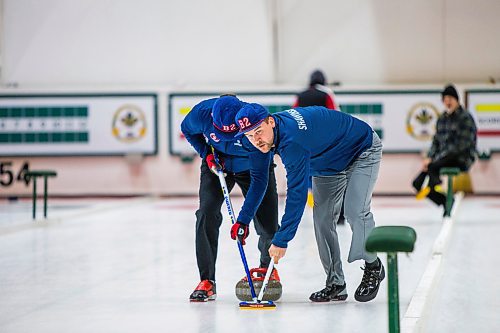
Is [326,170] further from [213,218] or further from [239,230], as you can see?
[213,218]

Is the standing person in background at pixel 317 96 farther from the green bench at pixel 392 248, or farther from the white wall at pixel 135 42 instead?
the white wall at pixel 135 42

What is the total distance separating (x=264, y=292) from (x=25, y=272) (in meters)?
2.06

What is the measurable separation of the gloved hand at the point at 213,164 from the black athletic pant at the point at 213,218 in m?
0.06

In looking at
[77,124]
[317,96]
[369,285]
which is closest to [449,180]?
[317,96]

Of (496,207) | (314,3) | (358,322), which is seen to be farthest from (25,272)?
(314,3)

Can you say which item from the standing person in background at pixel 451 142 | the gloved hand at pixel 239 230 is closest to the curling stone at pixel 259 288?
the gloved hand at pixel 239 230

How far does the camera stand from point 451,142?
9.20 metres

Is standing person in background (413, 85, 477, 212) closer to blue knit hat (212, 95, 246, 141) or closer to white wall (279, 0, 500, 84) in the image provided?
blue knit hat (212, 95, 246, 141)

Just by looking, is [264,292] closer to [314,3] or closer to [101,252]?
[101,252]

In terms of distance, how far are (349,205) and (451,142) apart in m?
4.87

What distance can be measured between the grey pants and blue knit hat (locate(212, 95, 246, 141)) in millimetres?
581

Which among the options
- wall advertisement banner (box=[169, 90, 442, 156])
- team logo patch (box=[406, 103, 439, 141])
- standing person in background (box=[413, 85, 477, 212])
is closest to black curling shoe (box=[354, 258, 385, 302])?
standing person in background (box=[413, 85, 477, 212])

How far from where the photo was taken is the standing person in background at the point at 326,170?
407 cm

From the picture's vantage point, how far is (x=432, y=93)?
47.3ft
